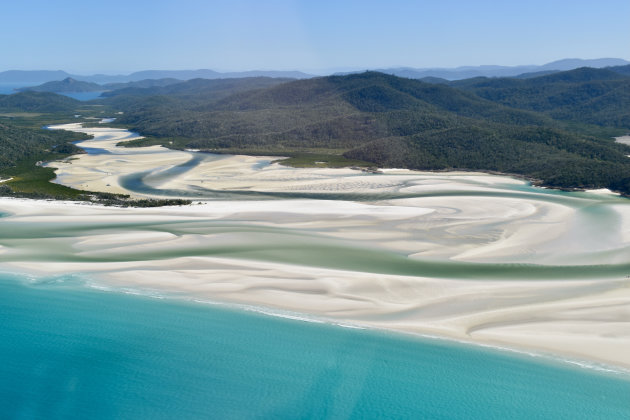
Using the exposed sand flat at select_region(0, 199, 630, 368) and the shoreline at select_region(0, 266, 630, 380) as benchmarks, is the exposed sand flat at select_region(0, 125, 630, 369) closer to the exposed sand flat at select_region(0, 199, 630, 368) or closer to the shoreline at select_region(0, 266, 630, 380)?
the exposed sand flat at select_region(0, 199, 630, 368)

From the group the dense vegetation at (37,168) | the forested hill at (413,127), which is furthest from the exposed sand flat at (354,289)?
the forested hill at (413,127)

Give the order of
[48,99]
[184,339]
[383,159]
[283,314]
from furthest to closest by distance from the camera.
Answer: [48,99]
[383,159]
[283,314]
[184,339]

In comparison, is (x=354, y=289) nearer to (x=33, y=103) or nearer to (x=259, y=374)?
(x=259, y=374)

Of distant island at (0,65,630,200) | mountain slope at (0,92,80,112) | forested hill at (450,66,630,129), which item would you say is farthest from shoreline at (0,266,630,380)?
mountain slope at (0,92,80,112)

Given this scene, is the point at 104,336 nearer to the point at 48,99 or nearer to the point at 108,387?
the point at 108,387

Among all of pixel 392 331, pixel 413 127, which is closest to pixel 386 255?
pixel 392 331

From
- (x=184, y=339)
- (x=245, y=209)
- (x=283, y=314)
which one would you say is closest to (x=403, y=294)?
(x=283, y=314)

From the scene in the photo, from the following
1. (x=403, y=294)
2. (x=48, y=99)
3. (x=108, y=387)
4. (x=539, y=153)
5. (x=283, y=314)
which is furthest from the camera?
(x=48, y=99)
